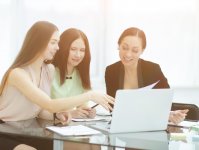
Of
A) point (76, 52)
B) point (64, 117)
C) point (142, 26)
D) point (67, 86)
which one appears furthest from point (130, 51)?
point (64, 117)

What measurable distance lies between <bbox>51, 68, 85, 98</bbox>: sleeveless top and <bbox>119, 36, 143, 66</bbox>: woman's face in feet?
1.74

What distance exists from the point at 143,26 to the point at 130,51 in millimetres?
809

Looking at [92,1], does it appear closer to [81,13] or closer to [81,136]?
[81,13]

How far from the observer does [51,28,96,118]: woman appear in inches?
105

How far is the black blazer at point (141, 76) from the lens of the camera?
298 centimetres

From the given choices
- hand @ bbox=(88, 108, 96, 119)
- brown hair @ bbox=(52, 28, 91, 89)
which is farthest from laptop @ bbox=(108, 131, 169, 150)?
brown hair @ bbox=(52, 28, 91, 89)

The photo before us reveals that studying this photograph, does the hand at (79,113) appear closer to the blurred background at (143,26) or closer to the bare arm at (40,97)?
the bare arm at (40,97)

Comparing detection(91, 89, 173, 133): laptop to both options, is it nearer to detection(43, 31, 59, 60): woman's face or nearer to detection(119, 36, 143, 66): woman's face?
detection(43, 31, 59, 60): woman's face

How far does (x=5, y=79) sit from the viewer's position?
214 centimetres

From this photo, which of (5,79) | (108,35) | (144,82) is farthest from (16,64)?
(108,35)

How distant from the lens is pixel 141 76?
9.89 feet

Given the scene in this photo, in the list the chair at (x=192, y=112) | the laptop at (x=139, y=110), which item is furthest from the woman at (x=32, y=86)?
the chair at (x=192, y=112)

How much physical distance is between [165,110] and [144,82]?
46.1 inches

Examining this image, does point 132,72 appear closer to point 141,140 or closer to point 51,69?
point 51,69
